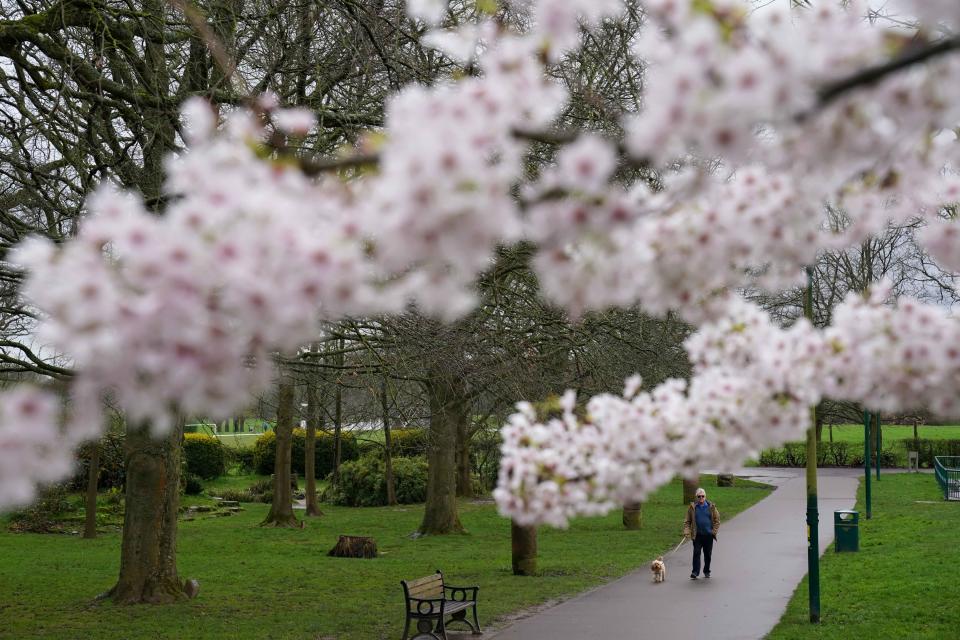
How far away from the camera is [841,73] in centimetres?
196

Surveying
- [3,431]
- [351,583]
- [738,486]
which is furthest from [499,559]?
[738,486]

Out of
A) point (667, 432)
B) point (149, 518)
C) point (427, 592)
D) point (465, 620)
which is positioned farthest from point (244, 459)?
point (667, 432)

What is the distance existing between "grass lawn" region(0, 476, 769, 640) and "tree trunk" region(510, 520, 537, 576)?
1.15 feet

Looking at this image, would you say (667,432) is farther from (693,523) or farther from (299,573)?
(299,573)

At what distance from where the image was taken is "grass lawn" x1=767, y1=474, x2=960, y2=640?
10.8 metres

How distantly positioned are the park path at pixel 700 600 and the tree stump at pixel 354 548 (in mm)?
5588

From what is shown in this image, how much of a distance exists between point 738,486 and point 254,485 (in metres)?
18.3

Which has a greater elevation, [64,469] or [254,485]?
[64,469]

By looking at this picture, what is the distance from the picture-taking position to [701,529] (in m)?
15.3

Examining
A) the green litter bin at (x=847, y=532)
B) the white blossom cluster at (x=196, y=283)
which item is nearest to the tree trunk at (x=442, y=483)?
A: the green litter bin at (x=847, y=532)

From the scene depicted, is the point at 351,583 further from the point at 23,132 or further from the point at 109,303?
the point at 109,303

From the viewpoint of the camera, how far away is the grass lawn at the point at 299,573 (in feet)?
39.1

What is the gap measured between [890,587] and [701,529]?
2.97 meters

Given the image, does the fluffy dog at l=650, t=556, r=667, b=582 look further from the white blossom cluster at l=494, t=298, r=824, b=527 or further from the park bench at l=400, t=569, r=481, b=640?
the white blossom cluster at l=494, t=298, r=824, b=527
